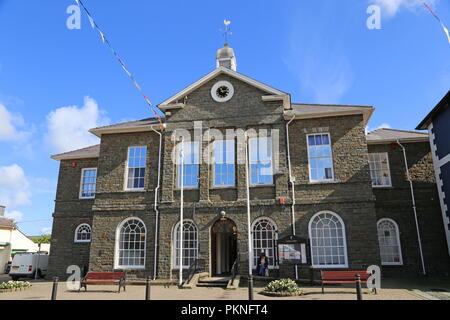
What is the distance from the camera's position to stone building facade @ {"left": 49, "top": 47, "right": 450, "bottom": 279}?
51.0 feet

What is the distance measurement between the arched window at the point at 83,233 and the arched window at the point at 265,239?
403 inches

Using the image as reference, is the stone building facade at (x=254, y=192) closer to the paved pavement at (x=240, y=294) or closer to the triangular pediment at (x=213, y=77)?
the triangular pediment at (x=213, y=77)

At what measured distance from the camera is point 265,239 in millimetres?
15828

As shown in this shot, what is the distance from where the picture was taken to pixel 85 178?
21047 mm

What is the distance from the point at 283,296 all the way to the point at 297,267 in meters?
3.73

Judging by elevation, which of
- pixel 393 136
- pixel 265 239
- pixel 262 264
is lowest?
pixel 262 264

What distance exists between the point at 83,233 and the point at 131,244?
15.5 ft

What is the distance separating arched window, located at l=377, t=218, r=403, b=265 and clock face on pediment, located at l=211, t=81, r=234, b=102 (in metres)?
10.4

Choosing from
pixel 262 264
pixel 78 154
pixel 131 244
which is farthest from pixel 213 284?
pixel 78 154

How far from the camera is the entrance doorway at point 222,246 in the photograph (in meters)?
16.3

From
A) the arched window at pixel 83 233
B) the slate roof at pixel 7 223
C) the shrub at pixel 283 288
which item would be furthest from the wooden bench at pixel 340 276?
the slate roof at pixel 7 223

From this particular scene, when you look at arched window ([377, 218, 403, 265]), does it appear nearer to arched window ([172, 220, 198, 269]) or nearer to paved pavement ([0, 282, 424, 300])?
paved pavement ([0, 282, 424, 300])

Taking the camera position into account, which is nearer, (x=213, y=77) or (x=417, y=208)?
(x=417, y=208)

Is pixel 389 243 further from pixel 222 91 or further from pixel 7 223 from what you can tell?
pixel 7 223
